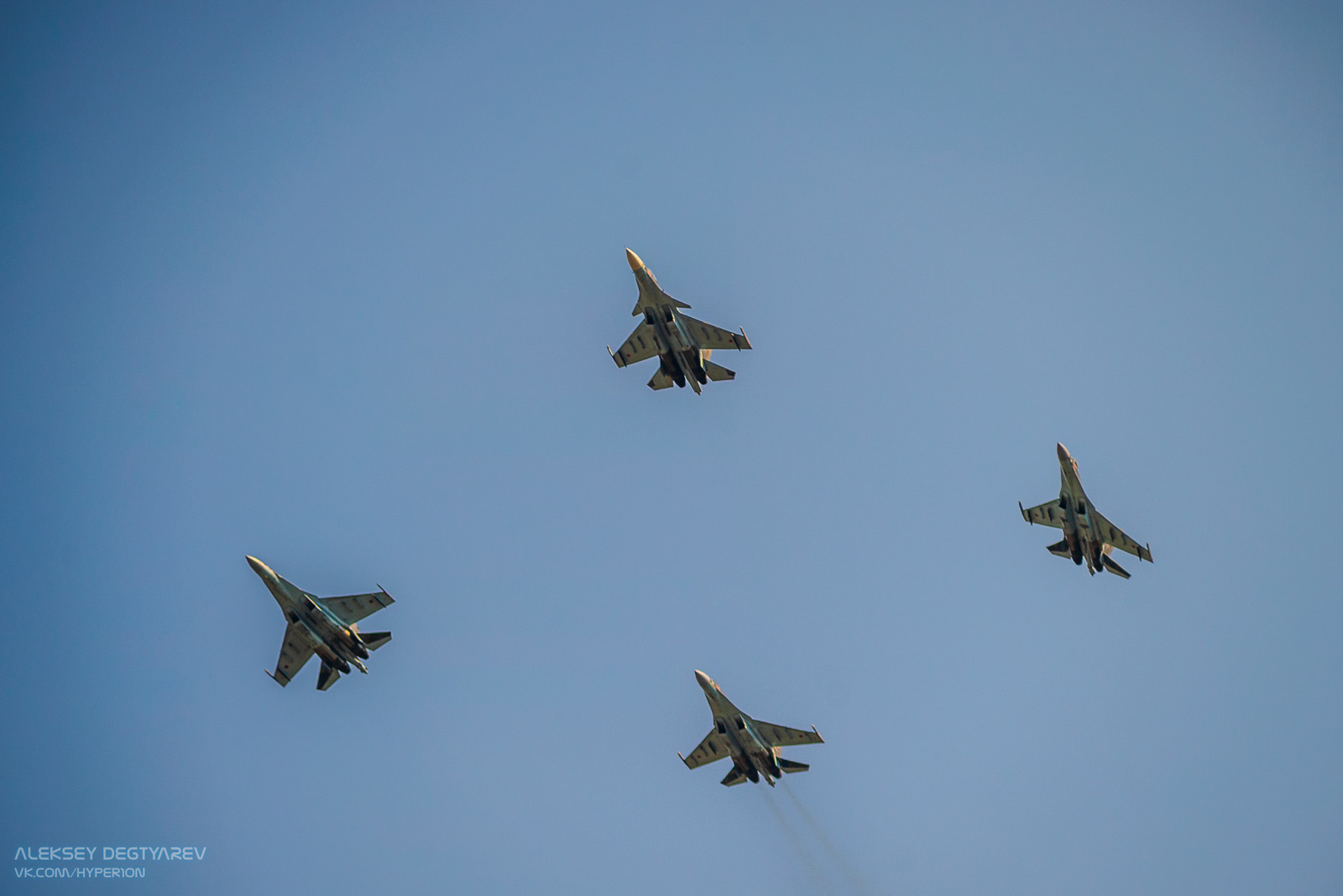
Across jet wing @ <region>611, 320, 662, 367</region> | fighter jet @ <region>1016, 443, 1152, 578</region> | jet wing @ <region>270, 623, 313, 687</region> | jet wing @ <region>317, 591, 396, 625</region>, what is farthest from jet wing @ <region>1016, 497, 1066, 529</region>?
jet wing @ <region>270, 623, 313, 687</region>

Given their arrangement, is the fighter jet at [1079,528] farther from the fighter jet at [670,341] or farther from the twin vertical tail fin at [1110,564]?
the fighter jet at [670,341]

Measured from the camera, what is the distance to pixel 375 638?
4938 centimetres

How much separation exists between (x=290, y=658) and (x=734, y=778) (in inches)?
1025

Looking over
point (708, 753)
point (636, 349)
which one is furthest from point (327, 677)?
point (636, 349)

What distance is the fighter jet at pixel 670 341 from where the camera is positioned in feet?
160

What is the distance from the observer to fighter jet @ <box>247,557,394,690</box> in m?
47.6

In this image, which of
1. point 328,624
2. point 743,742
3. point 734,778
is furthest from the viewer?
point 734,778

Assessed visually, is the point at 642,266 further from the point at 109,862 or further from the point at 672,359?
the point at 109,862

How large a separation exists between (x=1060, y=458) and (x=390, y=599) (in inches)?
1484

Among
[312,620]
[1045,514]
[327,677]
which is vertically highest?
[312,620]

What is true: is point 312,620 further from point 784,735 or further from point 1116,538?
point 1116,538

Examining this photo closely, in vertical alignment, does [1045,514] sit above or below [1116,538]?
above

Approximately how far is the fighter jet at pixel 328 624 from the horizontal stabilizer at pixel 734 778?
797 inches

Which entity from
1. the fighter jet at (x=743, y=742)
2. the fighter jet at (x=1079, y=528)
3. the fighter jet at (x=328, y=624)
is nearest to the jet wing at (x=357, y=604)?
the fighter jet at (x=328, y=624)
